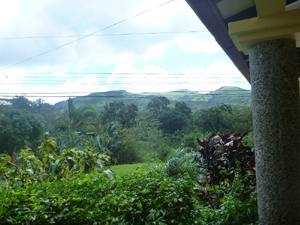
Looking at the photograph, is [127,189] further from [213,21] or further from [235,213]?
[213,21]

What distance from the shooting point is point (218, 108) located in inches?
642

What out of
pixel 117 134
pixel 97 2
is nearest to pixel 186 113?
Answer: pixel 117 134

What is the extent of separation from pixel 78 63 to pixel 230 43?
55364 millimetres

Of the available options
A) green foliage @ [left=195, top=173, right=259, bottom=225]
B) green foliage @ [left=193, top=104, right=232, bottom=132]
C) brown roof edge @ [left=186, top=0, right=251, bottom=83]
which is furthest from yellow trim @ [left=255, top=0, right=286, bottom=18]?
green foliage @ [left=193, top=104, right=232, bottom=132]

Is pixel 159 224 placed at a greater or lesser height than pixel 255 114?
lesser

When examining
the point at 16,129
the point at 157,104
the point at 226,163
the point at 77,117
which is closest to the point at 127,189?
the point at 226,163

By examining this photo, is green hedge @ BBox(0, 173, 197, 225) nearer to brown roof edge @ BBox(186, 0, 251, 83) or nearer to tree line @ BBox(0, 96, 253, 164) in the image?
brown roof edge @ BBox(186, 0, 251, 83)

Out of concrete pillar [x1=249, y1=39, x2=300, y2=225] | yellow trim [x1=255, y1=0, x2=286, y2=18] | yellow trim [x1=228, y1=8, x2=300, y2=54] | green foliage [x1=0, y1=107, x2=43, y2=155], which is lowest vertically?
green foliage [x1=0, y1=107, x2=43, y2=155]

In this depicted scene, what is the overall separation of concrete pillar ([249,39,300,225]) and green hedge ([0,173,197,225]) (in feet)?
1.67

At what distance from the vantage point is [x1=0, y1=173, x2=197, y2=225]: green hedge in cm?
153

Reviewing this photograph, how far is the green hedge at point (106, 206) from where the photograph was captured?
1527mm

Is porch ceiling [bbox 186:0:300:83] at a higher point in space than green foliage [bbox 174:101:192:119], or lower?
higher

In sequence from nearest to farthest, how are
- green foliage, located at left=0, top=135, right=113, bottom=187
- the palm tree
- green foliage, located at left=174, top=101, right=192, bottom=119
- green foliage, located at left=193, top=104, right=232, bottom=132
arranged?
1. green foliage, located at left=0, top=135, right=113, bottom=187
2. the palm tree
3. green foliage, located at left=193, top=104, right=232, bottom=132
4. green foliage, located at left=174, top=101, right=192, bottom=119

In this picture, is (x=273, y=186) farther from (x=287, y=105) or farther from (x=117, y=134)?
(x=117, y=134)
